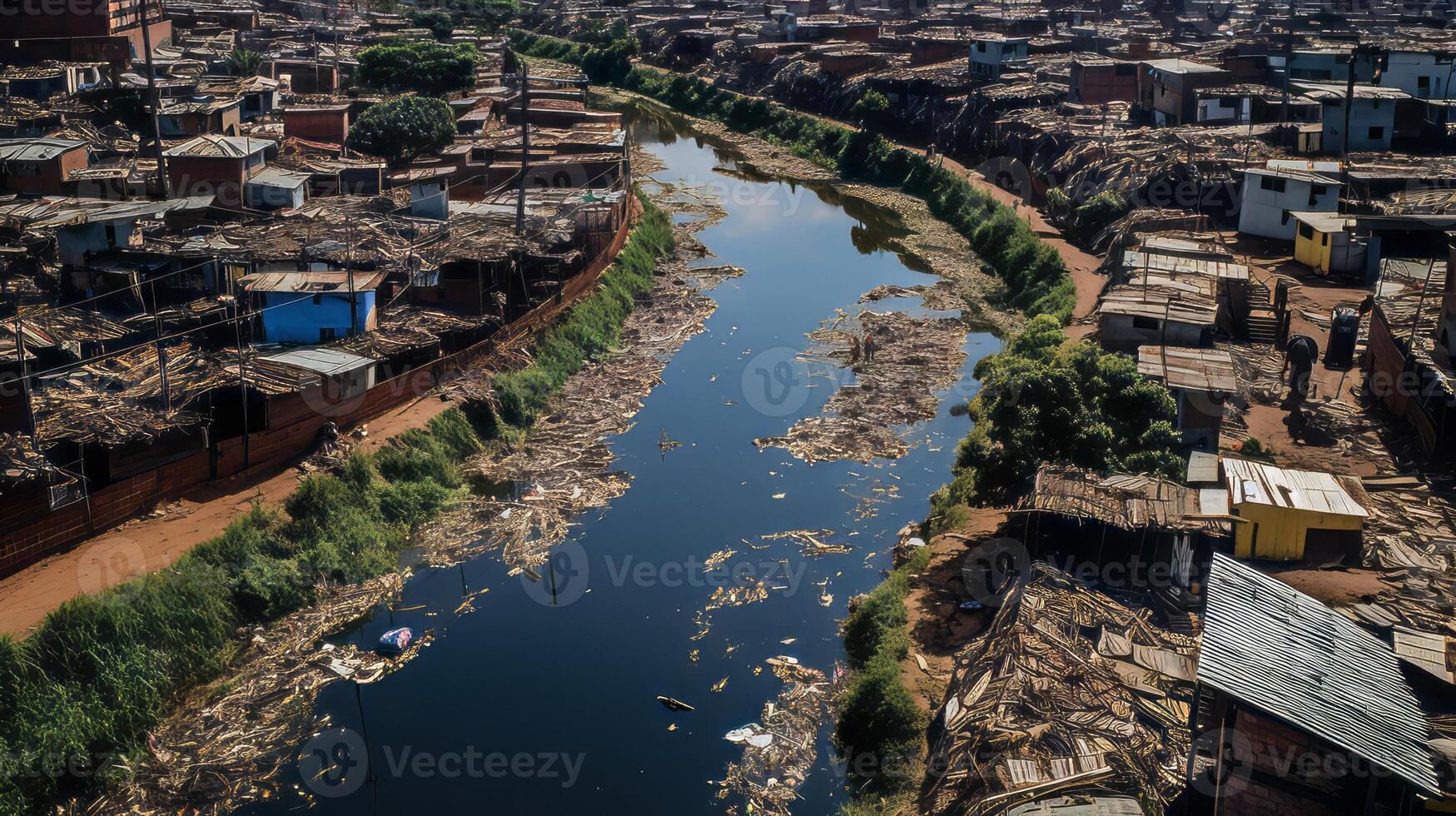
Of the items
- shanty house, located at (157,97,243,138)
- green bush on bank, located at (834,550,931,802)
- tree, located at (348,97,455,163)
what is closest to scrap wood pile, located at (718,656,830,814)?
green bush on bank, located at (834,550,931,802)

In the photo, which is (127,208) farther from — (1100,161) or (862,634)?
(1100,161)

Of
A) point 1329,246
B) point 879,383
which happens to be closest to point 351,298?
point 879,383

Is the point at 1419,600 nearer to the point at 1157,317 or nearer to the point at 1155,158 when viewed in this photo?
the point at 1157,317

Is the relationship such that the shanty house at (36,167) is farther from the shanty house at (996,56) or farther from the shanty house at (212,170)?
the shanty house at (996,56)

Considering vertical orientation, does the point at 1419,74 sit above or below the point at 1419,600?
above

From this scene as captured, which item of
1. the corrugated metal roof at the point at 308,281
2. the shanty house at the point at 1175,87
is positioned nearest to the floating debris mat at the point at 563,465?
the corrugated metal roof at the point at 308,281

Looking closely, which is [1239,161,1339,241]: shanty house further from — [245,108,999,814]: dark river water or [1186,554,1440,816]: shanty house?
[1186,554,1440,816]: shanty house
